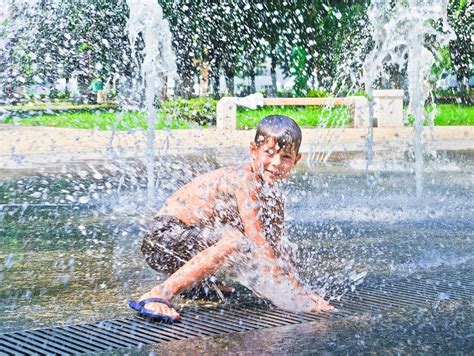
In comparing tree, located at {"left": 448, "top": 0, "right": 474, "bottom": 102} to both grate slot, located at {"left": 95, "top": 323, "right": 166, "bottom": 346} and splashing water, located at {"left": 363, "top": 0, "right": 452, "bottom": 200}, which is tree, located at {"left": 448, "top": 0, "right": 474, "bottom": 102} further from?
grate slot, located at {"left": 95, "top": 323, "right": 166, "bottom": 346}

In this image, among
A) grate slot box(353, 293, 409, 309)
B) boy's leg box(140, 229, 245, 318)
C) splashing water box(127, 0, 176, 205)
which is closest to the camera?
boy's leg box(140, 229, 245, 318)

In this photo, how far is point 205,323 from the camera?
3719 millimetres

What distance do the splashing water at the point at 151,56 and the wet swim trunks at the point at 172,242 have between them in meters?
3.63

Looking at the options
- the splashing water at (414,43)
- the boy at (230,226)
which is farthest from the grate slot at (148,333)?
the splashing water at (414,43)

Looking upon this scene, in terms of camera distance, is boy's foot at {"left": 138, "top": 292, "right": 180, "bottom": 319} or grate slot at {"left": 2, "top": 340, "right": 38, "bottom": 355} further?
boy's foot at {"left": 138, "top": 292, "right": 180, "bottom": 319}

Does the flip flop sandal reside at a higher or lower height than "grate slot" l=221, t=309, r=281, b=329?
higher

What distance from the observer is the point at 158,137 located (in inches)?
608

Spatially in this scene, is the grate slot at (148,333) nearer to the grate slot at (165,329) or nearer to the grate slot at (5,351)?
the grate slot at (165,329)

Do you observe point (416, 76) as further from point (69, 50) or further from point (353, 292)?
point (69, 50)

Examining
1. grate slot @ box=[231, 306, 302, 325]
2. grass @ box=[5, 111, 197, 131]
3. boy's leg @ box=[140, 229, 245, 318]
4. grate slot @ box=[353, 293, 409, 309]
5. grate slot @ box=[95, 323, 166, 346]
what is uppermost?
boy's leg @ box=[140, 229, 245, 318]

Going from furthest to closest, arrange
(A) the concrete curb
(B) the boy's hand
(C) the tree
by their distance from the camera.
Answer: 1. (C) the tree
2. (A) the concrete curb
3. (B) the boy's hand

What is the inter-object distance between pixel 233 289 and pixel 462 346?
1.23 metres

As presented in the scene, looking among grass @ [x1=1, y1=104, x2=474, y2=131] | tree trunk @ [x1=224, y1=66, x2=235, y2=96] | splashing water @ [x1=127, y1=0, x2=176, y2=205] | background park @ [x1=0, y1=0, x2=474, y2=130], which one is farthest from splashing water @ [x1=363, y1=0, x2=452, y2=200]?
tree trunk @ [x1=224, y1=66, x2=235, y2=96]

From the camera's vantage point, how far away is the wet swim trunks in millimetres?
4086
